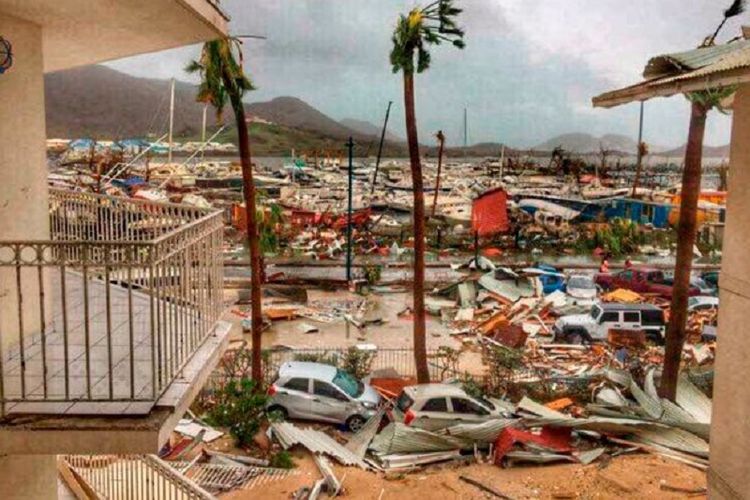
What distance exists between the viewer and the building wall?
535 cm

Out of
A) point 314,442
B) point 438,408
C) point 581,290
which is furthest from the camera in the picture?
point 581,290

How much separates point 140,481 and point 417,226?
11.9 metres

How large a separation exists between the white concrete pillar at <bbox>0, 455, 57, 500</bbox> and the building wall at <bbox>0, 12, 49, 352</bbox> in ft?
2.91

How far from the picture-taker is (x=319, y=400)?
1698 cm

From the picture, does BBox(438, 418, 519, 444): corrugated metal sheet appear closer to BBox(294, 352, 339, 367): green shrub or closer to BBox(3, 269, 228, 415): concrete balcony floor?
BBox(294, 352, 339, 367): green shrub

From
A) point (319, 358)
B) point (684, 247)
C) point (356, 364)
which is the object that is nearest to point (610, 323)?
point (684, 247)

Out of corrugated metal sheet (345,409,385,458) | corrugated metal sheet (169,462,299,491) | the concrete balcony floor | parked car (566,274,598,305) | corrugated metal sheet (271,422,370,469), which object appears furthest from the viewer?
parked car (566,274,598,305)

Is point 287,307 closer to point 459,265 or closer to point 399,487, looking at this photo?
point 459,265

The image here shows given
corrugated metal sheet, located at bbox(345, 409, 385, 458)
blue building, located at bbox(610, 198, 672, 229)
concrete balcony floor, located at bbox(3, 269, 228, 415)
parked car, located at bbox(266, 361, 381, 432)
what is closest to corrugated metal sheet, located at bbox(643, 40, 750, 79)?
concrete balcony floor, located at bbox(3, 269, 228, 415)

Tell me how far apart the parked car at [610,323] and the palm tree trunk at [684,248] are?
6.61 metres

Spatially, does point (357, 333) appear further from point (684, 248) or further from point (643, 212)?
point (643, 212)

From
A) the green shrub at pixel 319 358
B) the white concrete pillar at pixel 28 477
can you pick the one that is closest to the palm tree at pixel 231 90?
the green shrub at pixel 319 358

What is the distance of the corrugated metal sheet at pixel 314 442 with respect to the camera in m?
14.4

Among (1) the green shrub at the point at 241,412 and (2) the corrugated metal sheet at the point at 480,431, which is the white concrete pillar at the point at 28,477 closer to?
(1) the green shrub at the point at 241,412
